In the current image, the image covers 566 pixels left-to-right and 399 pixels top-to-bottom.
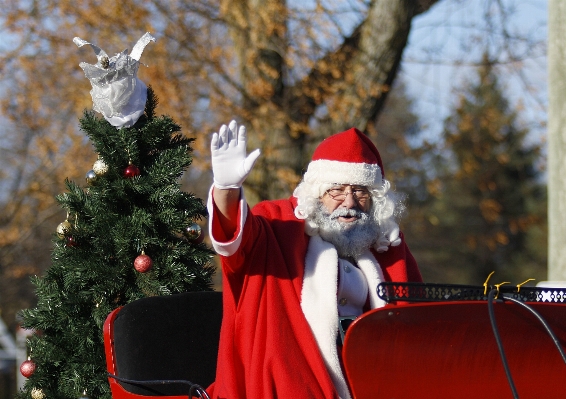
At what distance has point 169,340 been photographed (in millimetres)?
3498

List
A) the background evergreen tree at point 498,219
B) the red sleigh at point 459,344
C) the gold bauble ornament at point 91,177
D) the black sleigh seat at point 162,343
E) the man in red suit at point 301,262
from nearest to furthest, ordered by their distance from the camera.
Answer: the red sleigh at point 459,344 → the man in red suit at point 301,262 → the black sleigh seat at point 162,343 → the gold bauble ornament at point 91,177 → the background evergreen tree at point 498,219

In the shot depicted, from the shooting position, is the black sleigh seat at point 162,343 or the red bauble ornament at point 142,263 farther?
the red bauble ornament at point 142,263

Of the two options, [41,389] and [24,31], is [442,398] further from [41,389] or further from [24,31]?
[24,31]

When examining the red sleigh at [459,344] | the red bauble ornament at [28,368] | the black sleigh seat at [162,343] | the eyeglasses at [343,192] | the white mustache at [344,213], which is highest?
the eyeglasses at [343,192]

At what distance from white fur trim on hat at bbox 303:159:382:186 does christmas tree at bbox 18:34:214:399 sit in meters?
0.77

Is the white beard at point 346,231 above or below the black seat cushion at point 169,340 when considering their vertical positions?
above

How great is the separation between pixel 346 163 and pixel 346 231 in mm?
311

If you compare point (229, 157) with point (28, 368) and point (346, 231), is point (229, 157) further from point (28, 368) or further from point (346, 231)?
point (28, 368)

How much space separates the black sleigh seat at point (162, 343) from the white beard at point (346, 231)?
600 mm

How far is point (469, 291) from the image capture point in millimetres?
2365

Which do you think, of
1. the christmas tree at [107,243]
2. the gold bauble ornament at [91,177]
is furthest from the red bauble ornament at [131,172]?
the gold bauble ornament at [91,177]

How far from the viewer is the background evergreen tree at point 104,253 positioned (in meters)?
3.88

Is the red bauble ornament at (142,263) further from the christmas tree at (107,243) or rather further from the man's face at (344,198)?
the man's face at (344,198)

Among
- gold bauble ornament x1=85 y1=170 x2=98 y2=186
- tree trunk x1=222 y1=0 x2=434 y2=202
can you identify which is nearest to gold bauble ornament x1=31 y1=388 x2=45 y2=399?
gold bauble ornament x1=85 y1=170 x2=98 y2=186
